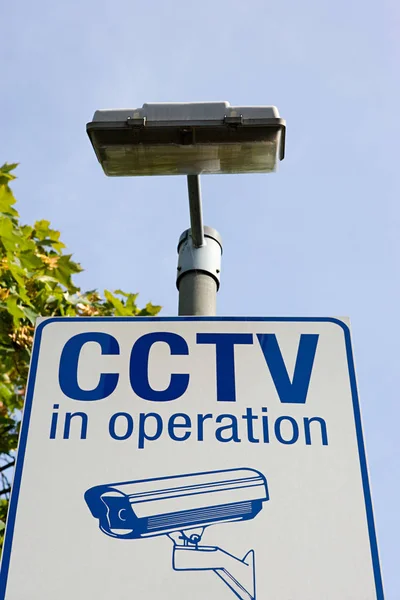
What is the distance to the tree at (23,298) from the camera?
139 inches

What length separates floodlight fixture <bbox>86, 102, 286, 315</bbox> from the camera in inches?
75.0

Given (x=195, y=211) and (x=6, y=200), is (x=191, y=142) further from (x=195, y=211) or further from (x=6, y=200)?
(x=6, y=200)

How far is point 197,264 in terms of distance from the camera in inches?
85.9

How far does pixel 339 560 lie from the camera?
149cm

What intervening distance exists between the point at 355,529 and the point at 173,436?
484 mm

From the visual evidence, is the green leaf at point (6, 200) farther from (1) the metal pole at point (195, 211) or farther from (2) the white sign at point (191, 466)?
(2) the white sign at point (191, 466)

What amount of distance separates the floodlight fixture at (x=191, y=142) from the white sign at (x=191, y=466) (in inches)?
11.5

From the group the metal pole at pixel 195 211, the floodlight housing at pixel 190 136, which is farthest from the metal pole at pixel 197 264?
the floodlight housing at pixel 190 136

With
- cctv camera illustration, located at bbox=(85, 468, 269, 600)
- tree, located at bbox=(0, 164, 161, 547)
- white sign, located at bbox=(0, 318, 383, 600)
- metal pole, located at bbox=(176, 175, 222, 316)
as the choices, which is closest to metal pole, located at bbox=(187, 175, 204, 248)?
metal pole, located at bbox=(176, 175, 222, 316)

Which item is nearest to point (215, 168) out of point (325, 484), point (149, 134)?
point (149, 134)

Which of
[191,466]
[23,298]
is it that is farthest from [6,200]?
[191,466]

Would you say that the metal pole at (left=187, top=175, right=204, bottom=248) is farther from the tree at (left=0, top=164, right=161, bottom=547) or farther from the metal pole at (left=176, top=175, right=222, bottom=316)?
the tree at (left=0, top=164, right=161, bottom=547)

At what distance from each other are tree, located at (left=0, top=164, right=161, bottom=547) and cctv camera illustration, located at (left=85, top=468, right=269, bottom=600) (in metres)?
2.05

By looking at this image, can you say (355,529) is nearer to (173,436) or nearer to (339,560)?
(339,560)
